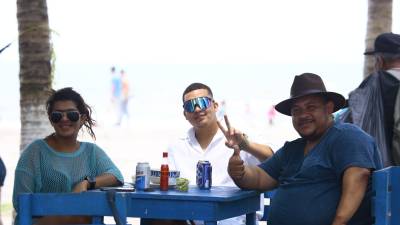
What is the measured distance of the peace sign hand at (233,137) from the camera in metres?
5.90

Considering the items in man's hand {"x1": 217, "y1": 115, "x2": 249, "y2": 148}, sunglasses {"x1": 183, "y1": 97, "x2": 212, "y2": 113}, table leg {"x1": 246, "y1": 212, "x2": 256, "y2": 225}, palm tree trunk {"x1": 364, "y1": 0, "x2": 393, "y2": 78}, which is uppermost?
palm tree trunk {"x1": 364, "y1": 0, "x2": 393, "y2": 78}

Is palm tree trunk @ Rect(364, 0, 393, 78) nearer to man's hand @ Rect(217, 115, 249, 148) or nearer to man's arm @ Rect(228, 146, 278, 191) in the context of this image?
man's hand @ Rect(217, 115, 249, 148)

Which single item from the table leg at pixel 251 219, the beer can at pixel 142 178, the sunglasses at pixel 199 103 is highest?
the sunglasses at pixel 199 103

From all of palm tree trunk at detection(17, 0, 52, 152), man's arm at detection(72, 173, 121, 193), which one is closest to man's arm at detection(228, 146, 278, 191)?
man's arm at detection(72, 173, 121, 193)

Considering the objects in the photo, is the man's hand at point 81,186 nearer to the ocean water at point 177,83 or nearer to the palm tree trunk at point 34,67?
the palm tree trunk at point 34,67

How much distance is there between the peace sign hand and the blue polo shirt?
0.51m

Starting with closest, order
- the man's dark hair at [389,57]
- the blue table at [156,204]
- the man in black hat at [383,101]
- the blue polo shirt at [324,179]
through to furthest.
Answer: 1. the blue table at [156,204]
2. the blue polo shirt at [324,179]
3. the man in black hat at [383,101]
4. the man's dark hair at [389,57]

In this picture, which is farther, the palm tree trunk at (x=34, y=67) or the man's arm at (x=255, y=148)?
the palm tree trunk at (x=34, y=67)

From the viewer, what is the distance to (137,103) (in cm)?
6047

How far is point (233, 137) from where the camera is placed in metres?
5.96

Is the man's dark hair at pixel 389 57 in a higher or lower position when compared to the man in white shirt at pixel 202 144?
higher

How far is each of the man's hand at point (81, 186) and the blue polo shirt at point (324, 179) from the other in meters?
1.19

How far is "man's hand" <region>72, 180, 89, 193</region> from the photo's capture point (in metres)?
5.79

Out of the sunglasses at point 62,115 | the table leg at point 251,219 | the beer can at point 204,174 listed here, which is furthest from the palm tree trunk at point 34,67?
the table leg at point 251,219
